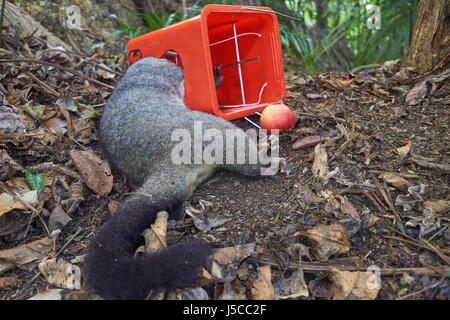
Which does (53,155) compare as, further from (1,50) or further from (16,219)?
(1,50)

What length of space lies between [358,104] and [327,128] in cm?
54

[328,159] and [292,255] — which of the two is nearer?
[292,255]

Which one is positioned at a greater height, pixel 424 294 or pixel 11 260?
pixel 11 260

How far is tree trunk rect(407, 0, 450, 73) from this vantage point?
291 cm

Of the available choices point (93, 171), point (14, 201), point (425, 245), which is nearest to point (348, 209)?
point (425, 245)

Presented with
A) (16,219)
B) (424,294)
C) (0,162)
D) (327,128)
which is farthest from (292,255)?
(0,162)

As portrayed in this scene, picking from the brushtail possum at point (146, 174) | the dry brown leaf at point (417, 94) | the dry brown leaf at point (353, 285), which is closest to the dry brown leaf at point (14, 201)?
the brushtail possum at point (146, 174)

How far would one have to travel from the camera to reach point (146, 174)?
235cm

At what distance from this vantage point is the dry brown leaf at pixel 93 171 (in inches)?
93.7

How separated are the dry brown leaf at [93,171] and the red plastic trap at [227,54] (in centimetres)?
97

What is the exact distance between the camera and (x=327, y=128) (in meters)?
2.74

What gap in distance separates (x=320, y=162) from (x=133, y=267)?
1439 mm
